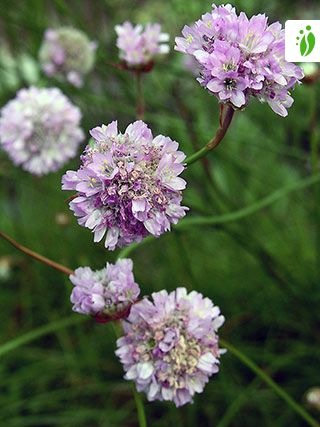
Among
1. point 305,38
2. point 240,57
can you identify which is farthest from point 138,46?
point 240,57

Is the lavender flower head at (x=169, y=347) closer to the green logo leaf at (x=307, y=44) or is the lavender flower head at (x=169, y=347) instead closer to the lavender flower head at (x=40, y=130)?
the green logo leaf at (x=307, y=44)

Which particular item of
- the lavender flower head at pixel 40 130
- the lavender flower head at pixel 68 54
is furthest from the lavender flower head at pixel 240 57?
the lavender flower head at pixel 68 54

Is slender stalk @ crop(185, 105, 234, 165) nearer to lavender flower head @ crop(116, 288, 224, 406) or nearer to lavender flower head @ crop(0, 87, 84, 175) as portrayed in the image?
lavender flower head @ crop(116, 288, 224, 406)

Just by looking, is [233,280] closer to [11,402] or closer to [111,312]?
[11,402]

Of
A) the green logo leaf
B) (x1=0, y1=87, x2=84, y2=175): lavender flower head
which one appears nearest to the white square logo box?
the green logo leaf

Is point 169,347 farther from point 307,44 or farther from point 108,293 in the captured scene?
point 307,44
